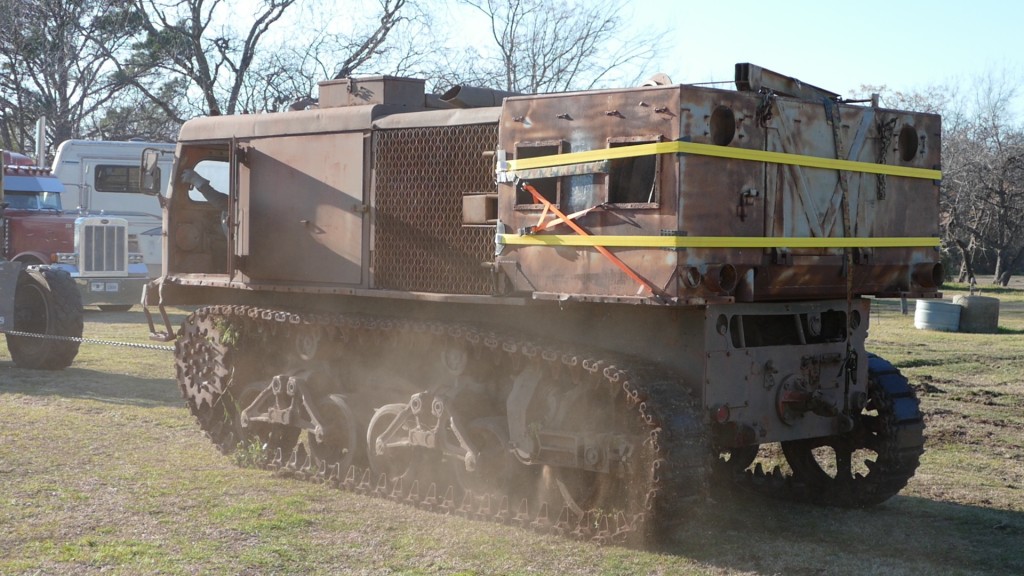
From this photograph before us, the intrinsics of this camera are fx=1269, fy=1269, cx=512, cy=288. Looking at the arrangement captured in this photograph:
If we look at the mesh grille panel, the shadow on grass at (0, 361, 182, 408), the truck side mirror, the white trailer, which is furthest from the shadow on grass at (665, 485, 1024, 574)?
the white trailer

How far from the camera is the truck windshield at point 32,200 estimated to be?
22.1 metres

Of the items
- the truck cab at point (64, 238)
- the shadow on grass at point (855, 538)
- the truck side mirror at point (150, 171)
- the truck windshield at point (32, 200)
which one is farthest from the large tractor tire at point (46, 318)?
the shadow on grass at point (855, 538)

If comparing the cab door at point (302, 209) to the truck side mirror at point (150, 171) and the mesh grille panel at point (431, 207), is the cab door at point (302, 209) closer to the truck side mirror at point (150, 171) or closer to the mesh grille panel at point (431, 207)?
the mesh grille panel at point (431, 207)

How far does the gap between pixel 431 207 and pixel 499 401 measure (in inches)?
54.8

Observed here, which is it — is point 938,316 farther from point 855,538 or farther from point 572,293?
point 572,293

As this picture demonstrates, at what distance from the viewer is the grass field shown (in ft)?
23.0

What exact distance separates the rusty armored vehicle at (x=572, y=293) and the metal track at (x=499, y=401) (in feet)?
0.06

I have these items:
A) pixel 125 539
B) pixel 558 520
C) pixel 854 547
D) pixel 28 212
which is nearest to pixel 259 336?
pixel 125 539

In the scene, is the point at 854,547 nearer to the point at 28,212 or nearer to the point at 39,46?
the point at 28,212

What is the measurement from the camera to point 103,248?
22500mm

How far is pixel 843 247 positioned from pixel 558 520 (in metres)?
2.44

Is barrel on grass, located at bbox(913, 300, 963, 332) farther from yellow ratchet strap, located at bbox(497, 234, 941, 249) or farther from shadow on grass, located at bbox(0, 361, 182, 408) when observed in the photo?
yellow ratchet strap, located at bbox(497, 234, 941, 249)

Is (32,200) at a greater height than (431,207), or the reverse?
(32,200)

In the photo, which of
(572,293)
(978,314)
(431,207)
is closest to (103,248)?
(431,207)
